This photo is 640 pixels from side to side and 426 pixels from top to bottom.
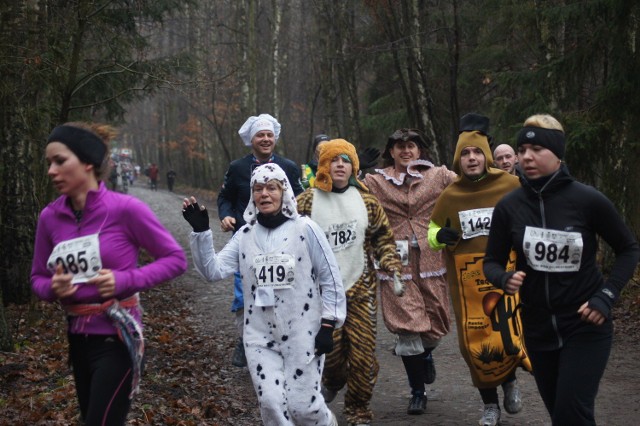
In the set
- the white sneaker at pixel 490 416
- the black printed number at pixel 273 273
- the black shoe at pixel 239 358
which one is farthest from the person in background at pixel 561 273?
the black shoe at pixel 239 358

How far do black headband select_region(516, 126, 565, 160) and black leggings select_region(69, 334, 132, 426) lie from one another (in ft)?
8.25

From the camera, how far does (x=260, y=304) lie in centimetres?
584

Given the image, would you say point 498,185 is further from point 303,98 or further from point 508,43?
point 303,98

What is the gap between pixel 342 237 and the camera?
7230 mm

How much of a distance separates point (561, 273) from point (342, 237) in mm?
2477

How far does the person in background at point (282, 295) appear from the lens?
18.8ft

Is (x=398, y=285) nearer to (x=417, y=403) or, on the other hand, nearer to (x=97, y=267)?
(x=417, y=403)

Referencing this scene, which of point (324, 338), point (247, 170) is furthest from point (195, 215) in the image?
point (247, 170)

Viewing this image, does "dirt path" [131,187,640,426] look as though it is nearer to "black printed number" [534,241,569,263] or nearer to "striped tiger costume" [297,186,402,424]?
"striped tiger costume" [297,186,402,424]

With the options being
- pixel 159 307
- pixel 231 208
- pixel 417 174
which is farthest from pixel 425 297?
pixel 159 307

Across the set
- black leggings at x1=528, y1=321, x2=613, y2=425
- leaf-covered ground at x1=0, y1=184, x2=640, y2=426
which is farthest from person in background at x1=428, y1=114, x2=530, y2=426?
black leggings at x1=528, y1=321, x2=613, y2=425

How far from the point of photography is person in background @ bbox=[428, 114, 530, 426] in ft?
23.2

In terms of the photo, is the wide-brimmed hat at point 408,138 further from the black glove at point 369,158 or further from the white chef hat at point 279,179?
the white chef hat at point 279,179

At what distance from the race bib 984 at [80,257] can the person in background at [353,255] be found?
9.32ft
